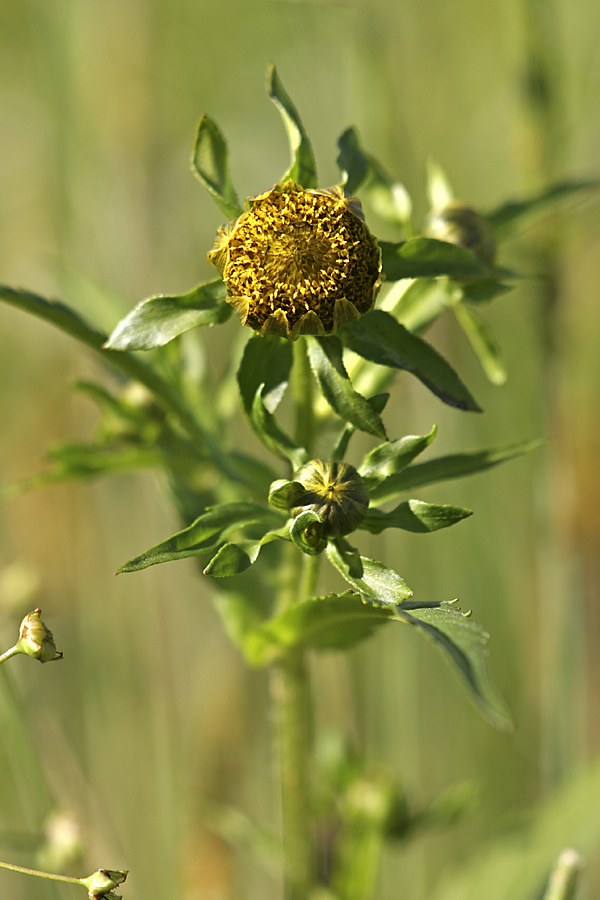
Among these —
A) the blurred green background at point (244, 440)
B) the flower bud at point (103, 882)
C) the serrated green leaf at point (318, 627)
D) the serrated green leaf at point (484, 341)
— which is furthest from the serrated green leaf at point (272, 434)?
the blurred green background at point (244, 440)

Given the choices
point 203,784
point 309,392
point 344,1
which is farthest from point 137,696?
point 344,1

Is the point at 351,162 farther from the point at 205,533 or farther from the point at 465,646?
the point at 465,646

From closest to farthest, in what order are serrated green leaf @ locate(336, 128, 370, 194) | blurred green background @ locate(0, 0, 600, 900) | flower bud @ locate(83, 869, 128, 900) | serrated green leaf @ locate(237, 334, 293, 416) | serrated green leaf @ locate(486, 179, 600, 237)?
flower bud @ locate(83, 869, 128, 900) → serrated green leaf @ locate(237, 334, 293, 416) → serrated green leaf @ locate(336, 128, 370, 194) → serrated green leaf @ locate(486, 179, 600, 237) → blurred green background @ locate(0, 0, 600, 900)

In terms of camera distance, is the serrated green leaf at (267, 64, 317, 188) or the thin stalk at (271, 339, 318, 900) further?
the thin stalk at (271, 339, 318, 900)

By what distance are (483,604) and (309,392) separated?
6.58ft

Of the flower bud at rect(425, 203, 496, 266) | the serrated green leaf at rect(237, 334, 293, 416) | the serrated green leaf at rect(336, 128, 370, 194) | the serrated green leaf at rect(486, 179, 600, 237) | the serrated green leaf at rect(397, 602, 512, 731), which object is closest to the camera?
the serrated green leaf at rect(397, 602, 512, 731)

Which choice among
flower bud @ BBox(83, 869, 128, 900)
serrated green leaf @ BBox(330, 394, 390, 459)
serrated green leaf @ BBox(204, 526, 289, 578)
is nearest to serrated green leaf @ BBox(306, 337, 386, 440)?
serrated green leaf @ BBox(330, 394, 390, 459)

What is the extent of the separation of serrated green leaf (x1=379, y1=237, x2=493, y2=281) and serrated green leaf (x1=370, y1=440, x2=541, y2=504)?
37 cm

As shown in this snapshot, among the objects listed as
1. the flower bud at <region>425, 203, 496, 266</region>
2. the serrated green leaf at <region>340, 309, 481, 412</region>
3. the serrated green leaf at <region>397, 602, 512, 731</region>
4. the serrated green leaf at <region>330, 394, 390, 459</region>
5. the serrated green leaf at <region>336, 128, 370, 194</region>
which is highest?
the serrated green leaf at <region>336, 128, 370, 194</region>

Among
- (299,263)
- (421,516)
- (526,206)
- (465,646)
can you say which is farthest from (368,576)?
(526,206)

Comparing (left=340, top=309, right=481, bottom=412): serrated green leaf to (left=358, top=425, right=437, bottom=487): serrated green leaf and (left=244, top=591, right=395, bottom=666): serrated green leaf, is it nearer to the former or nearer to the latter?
(left=358, top=425, right=437, bottom=487): serrated green leaf

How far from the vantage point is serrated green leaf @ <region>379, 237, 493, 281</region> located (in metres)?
1.58

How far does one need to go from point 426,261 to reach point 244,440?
2.71 m

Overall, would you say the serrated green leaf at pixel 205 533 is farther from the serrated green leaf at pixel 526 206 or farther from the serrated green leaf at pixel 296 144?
the serrated green leaf at pixel 526 206
